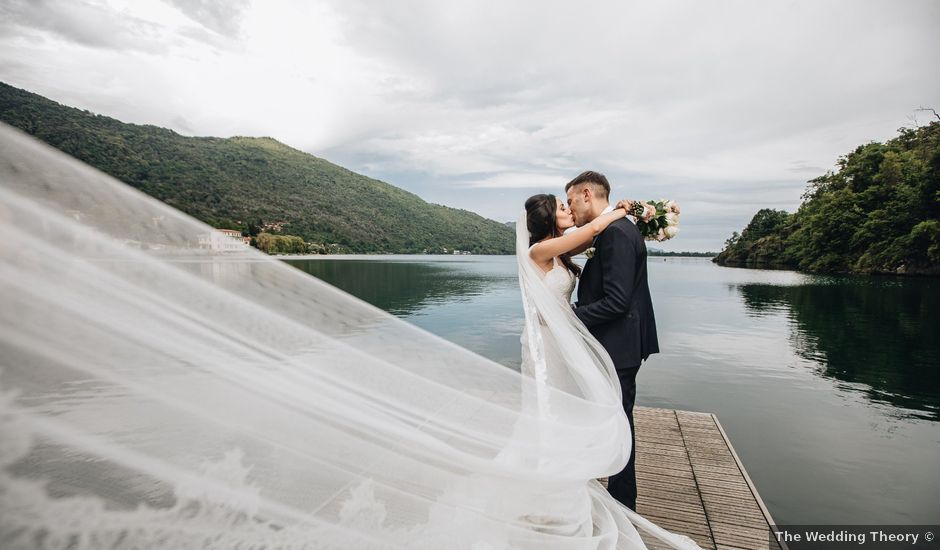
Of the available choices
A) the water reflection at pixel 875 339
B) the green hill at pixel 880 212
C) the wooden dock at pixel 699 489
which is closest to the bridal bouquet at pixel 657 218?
the wooden dock at pixel 699 489

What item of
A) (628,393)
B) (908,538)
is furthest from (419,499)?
(908,538)

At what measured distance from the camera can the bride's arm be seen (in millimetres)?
2699

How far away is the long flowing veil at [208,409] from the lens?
911mm

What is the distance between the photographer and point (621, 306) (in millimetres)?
2656

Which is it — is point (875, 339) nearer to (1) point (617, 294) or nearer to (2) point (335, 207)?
(1) point (617, 294)

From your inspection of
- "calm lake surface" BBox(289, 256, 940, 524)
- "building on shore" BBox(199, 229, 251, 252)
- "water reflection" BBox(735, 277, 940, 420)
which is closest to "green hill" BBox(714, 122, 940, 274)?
"water reflection" BBox(735, 277, 940, 420)

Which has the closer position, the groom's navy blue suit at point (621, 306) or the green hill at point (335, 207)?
the groom's navy blue suit at point (621, 306)

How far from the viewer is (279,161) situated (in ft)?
384

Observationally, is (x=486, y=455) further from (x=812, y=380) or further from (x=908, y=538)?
(x=812, y=380)

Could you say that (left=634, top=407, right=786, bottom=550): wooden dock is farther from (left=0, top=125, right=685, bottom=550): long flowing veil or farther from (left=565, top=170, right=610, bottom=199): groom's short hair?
(left=565, top=170, right=610, bottom=199): groom's short hair

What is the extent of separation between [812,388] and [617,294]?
35.4 ft

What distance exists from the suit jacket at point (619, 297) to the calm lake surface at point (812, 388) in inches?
160

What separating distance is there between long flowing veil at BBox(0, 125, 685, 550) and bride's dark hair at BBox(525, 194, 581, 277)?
1217mm

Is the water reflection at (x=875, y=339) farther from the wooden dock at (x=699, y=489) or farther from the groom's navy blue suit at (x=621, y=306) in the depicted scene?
the groom's navy blue suit at (x=621, y=306)
